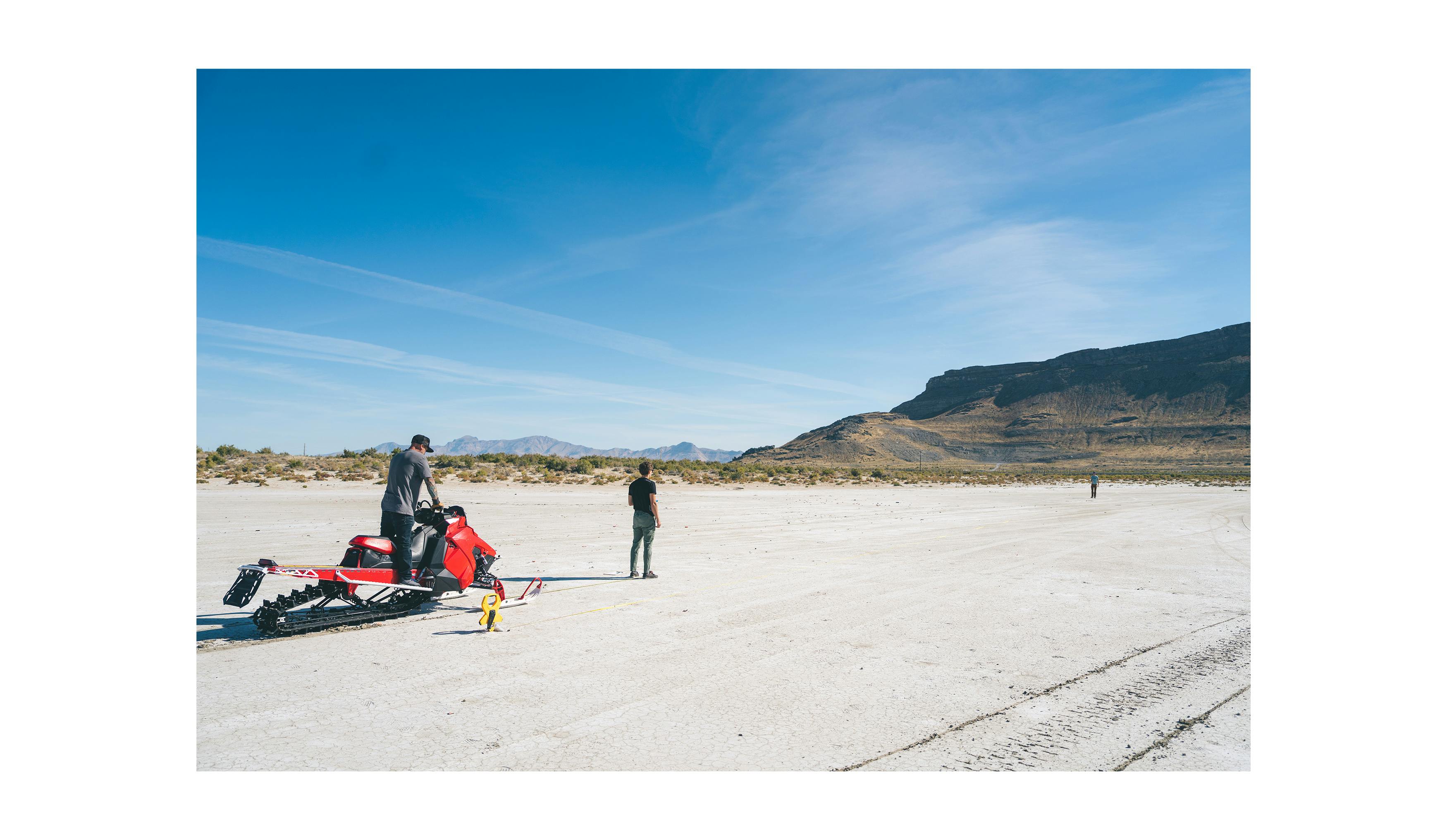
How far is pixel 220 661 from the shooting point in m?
6.33

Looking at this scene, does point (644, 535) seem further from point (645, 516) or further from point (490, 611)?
point (490, 611)

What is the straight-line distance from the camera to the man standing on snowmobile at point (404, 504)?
811 centimetres

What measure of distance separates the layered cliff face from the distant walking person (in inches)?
4912

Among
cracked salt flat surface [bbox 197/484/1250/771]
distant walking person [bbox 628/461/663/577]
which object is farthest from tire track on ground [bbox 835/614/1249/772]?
distant walking person [bbox 628/461/663/577]

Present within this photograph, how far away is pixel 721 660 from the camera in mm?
6609

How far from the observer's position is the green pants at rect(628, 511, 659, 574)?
1111 centimetres

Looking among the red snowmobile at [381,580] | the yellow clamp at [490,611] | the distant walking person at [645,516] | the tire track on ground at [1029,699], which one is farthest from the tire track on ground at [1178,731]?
the distant walking person at [645,516]

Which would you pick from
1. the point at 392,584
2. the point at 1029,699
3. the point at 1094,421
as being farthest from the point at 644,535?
the point at 1094,421

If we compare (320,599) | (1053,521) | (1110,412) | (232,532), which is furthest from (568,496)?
(1110,412)

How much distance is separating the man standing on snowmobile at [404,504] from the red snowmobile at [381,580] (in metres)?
0.06

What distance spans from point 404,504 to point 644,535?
4201mm

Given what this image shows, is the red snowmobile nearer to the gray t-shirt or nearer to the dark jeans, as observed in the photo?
the dark jeans

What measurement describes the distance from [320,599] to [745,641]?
575 centimetres
